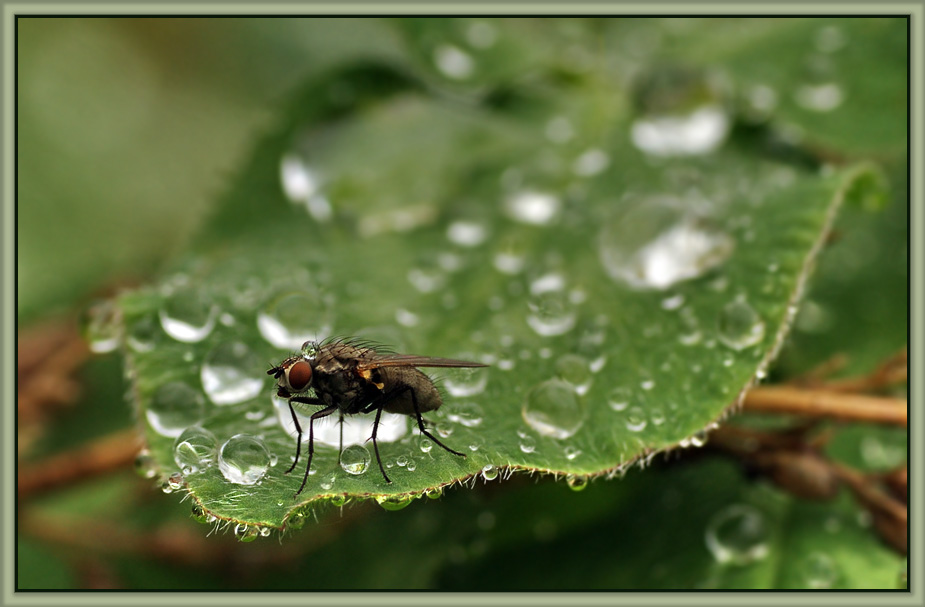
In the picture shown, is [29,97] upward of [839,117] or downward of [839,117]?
downward

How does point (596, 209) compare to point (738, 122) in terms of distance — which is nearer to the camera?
point (596, 209)

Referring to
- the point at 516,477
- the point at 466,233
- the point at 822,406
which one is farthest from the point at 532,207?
the point at 822,406

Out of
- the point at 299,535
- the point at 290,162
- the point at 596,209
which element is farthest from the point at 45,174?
the point at 596,209

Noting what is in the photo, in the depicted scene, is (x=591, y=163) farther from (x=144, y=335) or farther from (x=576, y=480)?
(x=144, y=335)

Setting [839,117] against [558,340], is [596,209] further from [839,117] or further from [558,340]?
[839,117]

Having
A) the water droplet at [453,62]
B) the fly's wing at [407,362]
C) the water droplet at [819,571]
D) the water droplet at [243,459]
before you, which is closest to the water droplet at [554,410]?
the fly's wing at [407,362]

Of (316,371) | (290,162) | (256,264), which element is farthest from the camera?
(290,162)

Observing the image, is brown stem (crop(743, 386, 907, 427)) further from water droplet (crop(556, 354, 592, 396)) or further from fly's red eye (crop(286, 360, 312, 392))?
fly's red eye (crop(286, 360, 312, 392))
